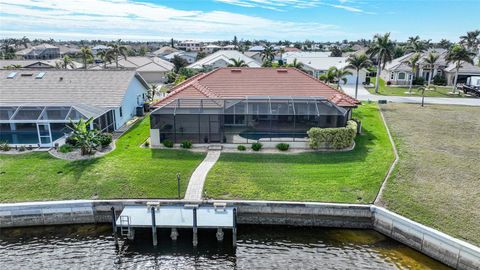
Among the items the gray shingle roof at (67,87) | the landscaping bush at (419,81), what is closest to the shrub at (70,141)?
the gray shingle roof at (67,87)

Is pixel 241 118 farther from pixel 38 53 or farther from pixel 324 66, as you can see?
pixel 38 53

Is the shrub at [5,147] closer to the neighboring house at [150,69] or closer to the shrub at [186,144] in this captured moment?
the shrub at [186,144]

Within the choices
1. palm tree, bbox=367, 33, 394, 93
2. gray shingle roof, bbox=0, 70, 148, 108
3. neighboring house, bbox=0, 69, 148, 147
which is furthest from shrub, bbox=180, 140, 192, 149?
palm tree, bbox=367, 33, 394, 93

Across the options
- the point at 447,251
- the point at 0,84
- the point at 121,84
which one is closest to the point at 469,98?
the point at 447,251

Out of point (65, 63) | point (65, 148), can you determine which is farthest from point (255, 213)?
point (65, 63)

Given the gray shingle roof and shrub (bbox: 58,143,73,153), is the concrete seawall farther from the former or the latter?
the gray shingle roof

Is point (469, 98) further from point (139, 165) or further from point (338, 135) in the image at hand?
point (139, 165)
